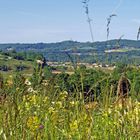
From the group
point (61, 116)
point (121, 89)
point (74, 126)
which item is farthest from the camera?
point (61, 116)

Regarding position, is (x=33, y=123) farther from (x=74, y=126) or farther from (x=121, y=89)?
(x=121, y=89)

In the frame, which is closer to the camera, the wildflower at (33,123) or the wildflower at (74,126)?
the wildflower at (33,123)

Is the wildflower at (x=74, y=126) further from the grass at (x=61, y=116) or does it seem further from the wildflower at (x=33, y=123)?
the wildflower at (x=33, y=123)

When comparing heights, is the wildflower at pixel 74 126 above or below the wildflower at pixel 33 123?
below

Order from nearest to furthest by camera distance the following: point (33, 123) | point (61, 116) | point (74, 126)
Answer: point (33, 123)
point (74, 126)
point (61, 116)

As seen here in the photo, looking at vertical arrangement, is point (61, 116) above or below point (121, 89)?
below

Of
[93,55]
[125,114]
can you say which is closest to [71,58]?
[93,55]

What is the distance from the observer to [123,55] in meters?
4.95

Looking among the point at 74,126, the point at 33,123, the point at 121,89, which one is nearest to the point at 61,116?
the point at 74,126

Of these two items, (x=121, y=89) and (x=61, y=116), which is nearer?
(x=121, y=89)

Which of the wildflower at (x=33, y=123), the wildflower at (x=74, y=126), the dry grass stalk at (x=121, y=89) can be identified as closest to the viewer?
the dry grass stalk at (x=121, y=89)

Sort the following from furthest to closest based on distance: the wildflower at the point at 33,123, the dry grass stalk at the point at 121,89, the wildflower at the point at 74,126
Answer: the wildflower at the point at 74,126, the wildflower at the point at 33,123, the dry grass stalk at the point at 121,89

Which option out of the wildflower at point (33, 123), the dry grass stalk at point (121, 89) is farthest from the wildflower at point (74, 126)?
the dry grass stalk at point (121, 89)

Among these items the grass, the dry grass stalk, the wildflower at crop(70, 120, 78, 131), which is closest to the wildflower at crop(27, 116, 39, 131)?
the grass
